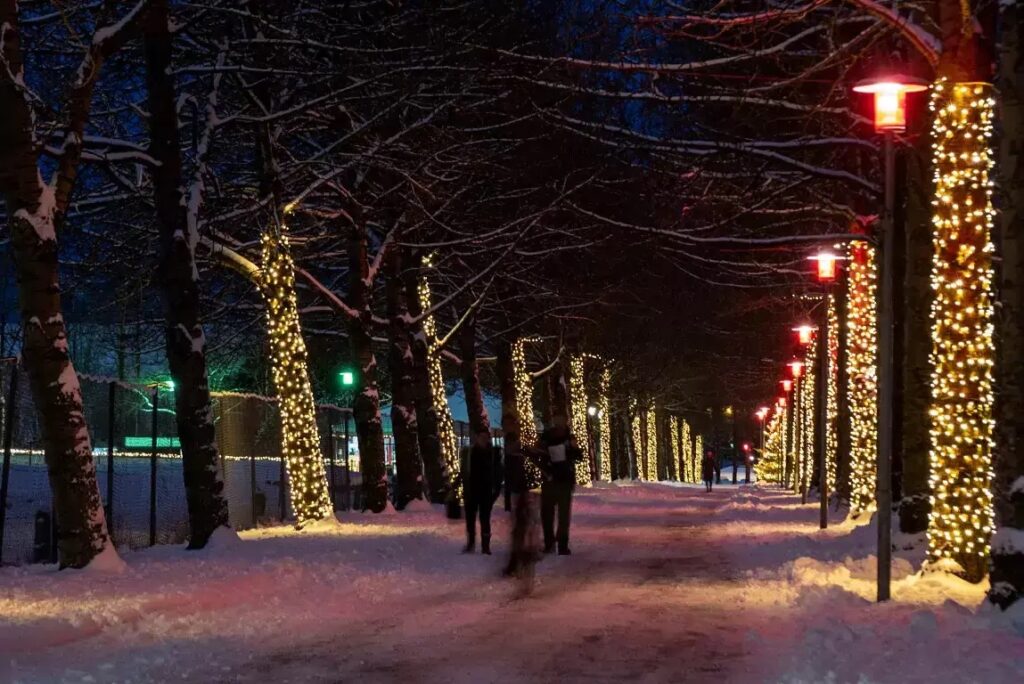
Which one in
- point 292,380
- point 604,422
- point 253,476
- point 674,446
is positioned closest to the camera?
point 292,380

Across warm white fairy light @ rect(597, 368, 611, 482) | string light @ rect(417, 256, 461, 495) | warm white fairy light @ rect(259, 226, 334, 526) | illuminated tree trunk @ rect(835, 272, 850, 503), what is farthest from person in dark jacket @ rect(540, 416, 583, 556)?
warm white fairy light @ rect(597, 368, 611, 482)

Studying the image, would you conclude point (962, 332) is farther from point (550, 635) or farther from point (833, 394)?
point (833, 394)

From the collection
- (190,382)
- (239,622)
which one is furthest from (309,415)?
(239,622)

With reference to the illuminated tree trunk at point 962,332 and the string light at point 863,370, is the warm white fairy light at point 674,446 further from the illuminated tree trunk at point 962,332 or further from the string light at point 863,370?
the illuminated tree trunk at point 962,332

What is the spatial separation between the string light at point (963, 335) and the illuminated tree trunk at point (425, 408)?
74.6 ft

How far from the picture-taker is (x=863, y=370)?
28.5 metres

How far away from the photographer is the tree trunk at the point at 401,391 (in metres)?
37.2

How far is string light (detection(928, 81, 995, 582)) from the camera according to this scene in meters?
16.2

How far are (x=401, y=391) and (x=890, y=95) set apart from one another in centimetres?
2305

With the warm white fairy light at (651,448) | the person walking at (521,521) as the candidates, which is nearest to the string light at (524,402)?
the person walking at (521,521)

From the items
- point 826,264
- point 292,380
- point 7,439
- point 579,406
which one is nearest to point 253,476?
point 292,380

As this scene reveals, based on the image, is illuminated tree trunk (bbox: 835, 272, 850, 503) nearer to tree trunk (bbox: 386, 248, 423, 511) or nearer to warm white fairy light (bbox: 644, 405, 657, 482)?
tree trunk (bbox: 386, 248, 423, 511)

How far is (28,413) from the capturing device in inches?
869

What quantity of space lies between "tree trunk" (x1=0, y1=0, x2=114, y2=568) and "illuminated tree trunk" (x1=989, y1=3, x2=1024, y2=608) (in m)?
A: 10.3
